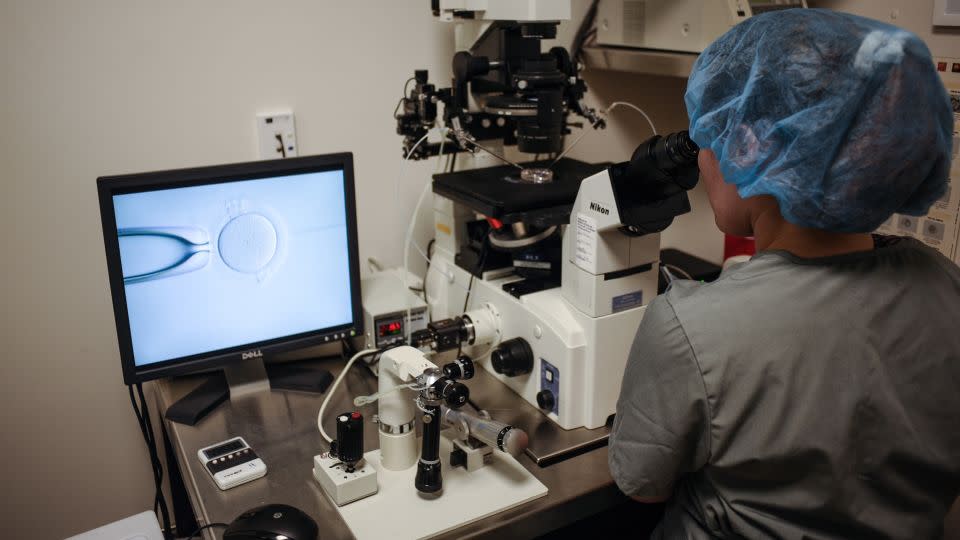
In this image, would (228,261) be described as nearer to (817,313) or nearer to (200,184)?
(200,184)

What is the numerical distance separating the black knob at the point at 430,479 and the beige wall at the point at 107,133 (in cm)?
89

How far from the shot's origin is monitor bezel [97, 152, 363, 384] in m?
1.36

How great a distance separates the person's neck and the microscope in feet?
0.69

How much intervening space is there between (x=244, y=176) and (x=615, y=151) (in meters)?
1.15

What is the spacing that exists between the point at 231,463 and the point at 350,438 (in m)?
0.26

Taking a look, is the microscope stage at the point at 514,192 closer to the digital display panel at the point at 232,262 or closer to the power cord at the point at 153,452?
the digital display panel at the point at 232,262

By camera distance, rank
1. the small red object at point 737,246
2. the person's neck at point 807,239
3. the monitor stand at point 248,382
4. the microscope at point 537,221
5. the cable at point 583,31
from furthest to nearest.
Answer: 1. the cable at point 583,31
2. the small red object at point 737,246
3. the monitor stand at point 248,382
4. the microscope at point 537,221
5. the person's neck at point 807,239

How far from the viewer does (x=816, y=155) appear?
0.88m

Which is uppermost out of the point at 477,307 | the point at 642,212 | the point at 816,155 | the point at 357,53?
the point at 357,53

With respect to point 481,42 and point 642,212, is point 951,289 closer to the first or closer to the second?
point 642,212

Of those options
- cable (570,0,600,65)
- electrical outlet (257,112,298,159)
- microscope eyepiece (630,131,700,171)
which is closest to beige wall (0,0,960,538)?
electrical outlet (257,112,298,159)

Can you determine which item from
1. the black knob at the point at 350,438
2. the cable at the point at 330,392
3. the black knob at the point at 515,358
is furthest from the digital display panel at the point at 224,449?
the black knob at the point at 515,358

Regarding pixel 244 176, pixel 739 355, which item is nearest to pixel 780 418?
pixel 739 355

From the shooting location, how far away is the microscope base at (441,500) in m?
1.18
